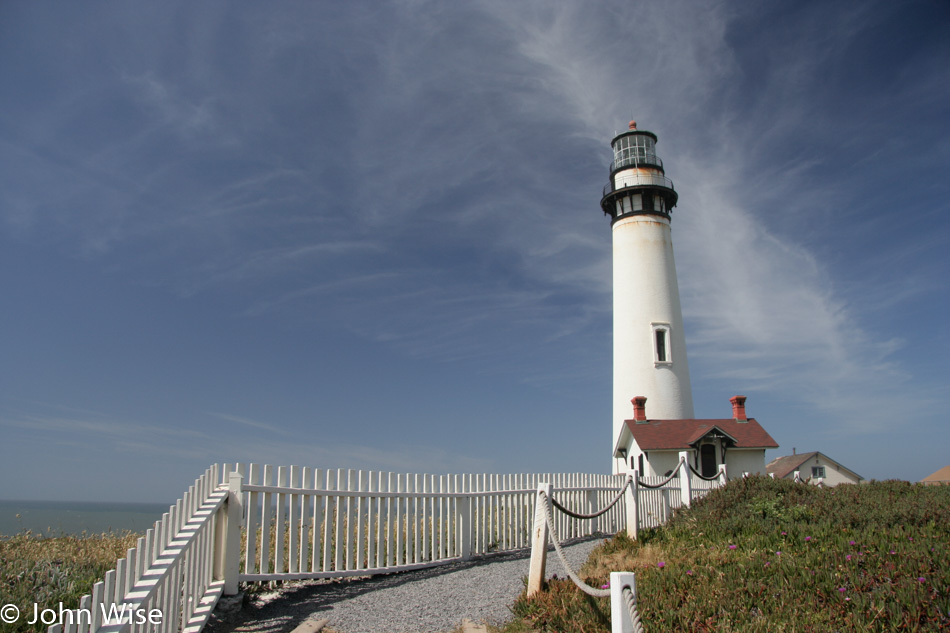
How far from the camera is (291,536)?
7.03 m

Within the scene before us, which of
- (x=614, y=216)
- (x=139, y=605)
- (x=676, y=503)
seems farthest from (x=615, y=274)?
(x=139, y=605)

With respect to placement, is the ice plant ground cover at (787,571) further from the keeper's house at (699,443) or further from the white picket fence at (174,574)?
→ the keeper's house at (699,443)

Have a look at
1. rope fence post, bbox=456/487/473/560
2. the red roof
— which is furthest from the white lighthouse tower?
rope fence post, bbox=456/487/473/560

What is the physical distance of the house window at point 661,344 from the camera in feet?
78.3

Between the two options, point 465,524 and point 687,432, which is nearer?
point 465,524

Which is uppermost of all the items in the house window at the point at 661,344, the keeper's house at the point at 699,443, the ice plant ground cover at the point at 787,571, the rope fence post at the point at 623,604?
the house window at the point at 661,344

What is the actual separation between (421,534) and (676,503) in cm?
829

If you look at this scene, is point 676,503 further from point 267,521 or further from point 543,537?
point 267,521

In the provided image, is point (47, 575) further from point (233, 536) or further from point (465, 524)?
point (465, 524)

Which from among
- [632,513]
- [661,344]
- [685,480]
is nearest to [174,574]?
[632,513]

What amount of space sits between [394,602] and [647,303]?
19.8 m

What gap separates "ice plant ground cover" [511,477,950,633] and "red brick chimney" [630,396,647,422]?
14023 mm

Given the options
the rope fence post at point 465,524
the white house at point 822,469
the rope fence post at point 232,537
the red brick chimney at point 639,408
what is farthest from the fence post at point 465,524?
the white house at point 822,469

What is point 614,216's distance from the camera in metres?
26.8
